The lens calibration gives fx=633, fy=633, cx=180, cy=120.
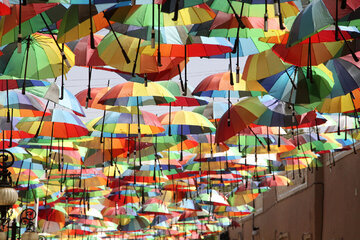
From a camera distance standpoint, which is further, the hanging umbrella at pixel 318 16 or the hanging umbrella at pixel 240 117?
the hanging umbrella at pixel 240 117

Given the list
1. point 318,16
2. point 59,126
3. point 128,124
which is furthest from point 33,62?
point 128,124

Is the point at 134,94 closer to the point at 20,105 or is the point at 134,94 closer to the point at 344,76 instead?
the point at 20,105

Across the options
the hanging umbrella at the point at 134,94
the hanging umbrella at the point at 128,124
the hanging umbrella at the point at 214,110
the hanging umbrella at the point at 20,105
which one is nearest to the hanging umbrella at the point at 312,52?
the hanging umbrella at the point at 134,94

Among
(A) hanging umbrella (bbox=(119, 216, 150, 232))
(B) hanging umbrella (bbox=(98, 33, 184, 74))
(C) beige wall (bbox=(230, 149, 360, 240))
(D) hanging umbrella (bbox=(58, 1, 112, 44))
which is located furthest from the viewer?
(A) hanging umbrella (bbox=(119, 216, 150, 232))

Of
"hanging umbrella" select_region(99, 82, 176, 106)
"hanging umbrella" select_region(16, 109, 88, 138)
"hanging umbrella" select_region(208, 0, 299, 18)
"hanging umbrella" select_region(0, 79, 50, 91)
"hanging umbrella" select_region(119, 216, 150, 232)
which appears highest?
"hanging umbrella" select_region(208, 0, 299, 18)

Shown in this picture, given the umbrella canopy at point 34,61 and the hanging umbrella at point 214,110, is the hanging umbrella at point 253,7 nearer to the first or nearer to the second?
the umbrella canopy at point 34,61

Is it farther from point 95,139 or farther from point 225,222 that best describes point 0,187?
point 225,222

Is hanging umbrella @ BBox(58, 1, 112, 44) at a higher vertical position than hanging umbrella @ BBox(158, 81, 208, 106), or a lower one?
higher

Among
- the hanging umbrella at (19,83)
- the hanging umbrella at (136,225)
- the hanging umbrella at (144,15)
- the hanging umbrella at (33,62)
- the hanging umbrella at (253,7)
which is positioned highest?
the hanging umbrella at (253,7)

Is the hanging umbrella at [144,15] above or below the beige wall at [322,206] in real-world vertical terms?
above

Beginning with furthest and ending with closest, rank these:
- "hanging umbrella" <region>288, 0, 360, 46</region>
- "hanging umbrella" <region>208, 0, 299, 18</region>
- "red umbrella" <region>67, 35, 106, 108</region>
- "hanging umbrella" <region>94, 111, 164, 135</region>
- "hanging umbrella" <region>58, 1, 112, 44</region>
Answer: "hanging umbrella" <region>94, 111, 164, 135</region> < "red umbrella" <region>67, 35, 106, 108</region> < "hanging umbrella" <region>58, 1, 112, 44</region> < "hanging umbrella" <region>208, 0, 299, 18</region> < "hanging umbrella" <region>288, 0, 360, 46</region>

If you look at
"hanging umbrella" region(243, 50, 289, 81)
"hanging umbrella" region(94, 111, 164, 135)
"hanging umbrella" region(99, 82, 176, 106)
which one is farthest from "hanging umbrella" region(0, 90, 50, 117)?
"hanging umbrella" region(243, 50, 289, 81)

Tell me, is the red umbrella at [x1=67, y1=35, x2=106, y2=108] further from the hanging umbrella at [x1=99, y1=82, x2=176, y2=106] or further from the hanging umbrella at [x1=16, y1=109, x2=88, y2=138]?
the hanging umbrella at [x1=16, y1=109, x2=88, y2=138]

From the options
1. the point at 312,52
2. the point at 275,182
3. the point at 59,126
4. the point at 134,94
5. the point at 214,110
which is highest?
the point at 312,52
